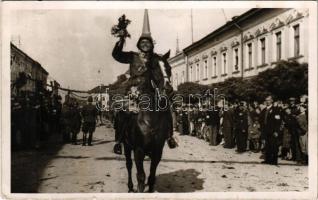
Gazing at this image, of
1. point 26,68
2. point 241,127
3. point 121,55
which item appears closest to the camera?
point 121,55

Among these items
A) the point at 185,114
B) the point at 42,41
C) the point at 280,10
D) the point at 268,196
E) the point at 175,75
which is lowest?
the point at 268,196

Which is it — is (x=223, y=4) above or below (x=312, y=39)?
above

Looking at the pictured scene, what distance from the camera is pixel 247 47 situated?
5.74 metres

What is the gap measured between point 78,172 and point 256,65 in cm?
249

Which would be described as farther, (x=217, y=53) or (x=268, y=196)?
(x=217, y=53)

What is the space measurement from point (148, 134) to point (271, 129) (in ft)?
5.48

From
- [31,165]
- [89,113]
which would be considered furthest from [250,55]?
[31,165]

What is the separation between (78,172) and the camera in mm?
5492

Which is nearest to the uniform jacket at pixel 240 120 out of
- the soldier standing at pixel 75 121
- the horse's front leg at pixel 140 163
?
the horse's front leg at pixel 140 163

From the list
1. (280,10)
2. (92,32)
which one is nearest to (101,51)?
(92,32)

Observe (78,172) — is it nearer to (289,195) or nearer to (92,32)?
(92,32)

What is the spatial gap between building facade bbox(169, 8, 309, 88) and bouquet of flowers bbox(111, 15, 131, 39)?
629mm

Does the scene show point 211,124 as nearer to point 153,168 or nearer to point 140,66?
point 153,168

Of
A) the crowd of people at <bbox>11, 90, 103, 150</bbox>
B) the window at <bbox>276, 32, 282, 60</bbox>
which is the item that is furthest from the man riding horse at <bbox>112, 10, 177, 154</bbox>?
the window at <bbox>276, 32, 282, 60</bbox>
